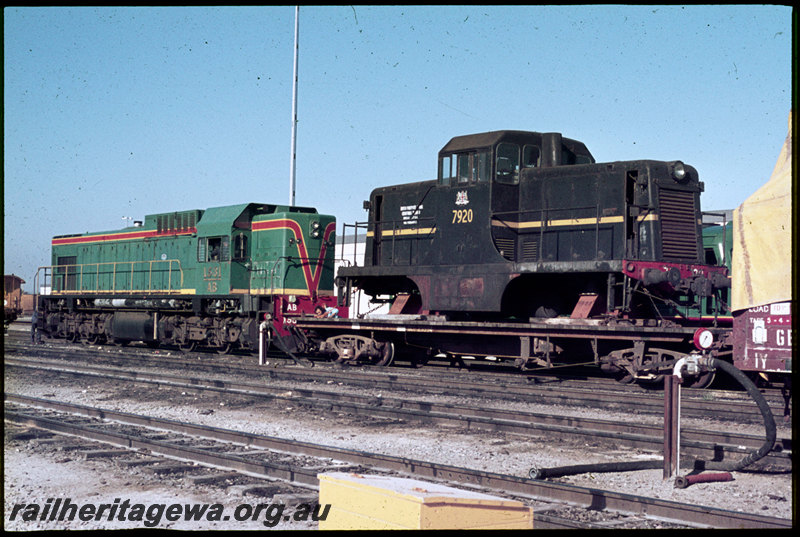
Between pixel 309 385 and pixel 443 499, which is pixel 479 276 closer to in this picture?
pixel 309 385

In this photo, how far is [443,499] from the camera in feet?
11.9

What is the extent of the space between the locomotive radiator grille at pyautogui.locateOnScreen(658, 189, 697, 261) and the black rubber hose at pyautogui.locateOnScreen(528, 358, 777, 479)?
626cm

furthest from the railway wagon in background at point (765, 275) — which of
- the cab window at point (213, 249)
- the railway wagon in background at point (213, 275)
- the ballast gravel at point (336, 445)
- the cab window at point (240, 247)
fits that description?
the cab window at point (213, 249)

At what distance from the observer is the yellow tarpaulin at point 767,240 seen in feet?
19.2

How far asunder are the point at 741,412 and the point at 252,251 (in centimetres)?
1262

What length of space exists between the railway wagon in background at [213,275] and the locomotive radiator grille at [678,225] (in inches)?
338

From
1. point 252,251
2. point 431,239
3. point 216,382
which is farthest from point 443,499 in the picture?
point 252,251

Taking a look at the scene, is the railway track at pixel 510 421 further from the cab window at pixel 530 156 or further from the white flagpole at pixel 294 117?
the white flagpole at pixel 294 117

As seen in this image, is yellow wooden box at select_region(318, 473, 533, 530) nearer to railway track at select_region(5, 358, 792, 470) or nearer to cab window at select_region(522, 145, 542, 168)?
railway track at select_region(5, 358, 792, 470)

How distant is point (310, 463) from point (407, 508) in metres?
3.44

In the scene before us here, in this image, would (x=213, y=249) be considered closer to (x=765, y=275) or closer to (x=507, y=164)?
(x=507, y=164)

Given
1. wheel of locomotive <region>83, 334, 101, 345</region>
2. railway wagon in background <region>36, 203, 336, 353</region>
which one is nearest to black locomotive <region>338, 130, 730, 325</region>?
railway wagon in background <region>36, 203, 336, 353</region>

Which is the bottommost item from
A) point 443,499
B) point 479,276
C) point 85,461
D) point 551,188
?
point 85,461

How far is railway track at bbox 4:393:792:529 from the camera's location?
200 inches
